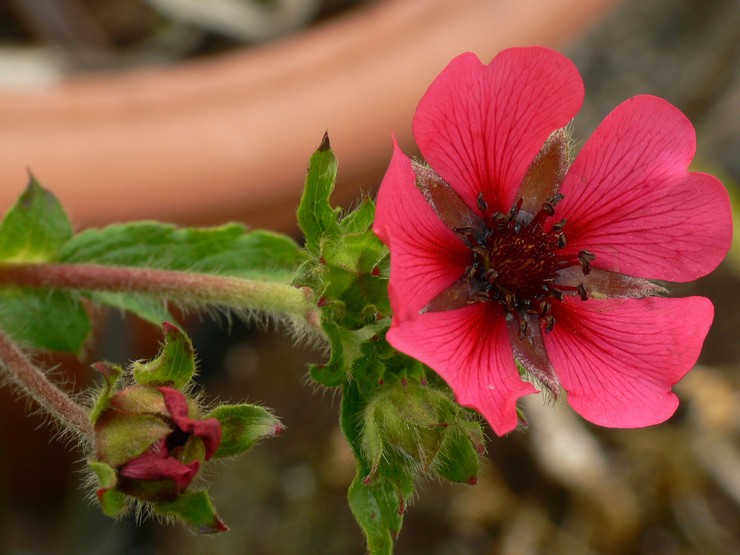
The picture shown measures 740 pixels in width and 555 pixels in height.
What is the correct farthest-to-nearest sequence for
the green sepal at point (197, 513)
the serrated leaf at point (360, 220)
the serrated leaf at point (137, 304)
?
the serrated leaf at point (137, 304) → the serrated leaf at point (360, 220) → the green sepal at point (197, 513)

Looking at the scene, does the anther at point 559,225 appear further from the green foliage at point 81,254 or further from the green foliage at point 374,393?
the green foliage at point 81,254

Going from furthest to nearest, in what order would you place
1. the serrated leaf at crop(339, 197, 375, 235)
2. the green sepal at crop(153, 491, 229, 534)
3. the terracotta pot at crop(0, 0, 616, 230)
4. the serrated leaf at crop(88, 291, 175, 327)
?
A: the terracotta pot at crop(0, 0, 616, 230)
the serrated leaf at crop(88, 291, 175, 327)
the serrated leaf at crop(339, 197, 375, 235)
the green sepal at crop(153, 491, 229, 534)

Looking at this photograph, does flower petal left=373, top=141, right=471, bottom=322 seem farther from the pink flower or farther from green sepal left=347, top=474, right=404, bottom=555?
green sepal left=347, top=474, right=404, bottom=555

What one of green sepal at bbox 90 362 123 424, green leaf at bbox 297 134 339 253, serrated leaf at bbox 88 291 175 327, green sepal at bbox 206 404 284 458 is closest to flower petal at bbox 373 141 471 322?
green leaf at bbox 297 134 339 253

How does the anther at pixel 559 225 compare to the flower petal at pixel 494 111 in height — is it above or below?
below

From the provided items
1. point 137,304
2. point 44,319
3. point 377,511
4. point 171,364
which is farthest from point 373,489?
point 44,319

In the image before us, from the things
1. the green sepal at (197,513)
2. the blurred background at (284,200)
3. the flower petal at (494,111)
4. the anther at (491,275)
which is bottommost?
the blurred background at (284,200)

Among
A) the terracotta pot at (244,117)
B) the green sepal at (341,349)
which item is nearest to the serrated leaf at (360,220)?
the green sepal at (341,349)
